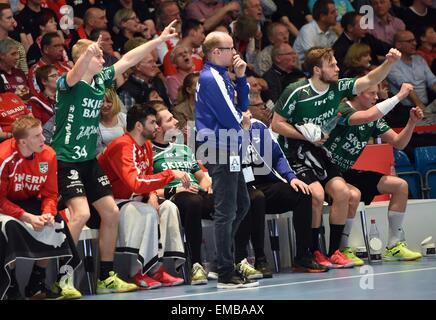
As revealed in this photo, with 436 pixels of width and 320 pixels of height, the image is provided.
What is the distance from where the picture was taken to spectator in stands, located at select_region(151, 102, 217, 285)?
8852 millimetres

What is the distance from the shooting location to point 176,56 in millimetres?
11570

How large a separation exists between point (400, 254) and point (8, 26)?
14.6ft

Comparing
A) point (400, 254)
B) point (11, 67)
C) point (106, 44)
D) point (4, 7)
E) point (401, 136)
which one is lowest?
point (400, 254)

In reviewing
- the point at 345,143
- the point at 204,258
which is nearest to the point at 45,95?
the point at 204,258

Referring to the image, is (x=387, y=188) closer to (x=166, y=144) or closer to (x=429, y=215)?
(x=429, y=215)

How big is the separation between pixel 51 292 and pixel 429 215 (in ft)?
13.7

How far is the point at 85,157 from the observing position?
837 cm

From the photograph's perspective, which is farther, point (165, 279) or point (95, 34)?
point (95, 34)

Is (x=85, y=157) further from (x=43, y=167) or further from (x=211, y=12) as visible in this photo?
(x=211, y=12)

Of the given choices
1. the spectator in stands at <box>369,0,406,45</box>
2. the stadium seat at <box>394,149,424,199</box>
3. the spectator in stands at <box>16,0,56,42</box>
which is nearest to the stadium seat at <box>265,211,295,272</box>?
the stadium seat at <box>394,149,424,199</box>

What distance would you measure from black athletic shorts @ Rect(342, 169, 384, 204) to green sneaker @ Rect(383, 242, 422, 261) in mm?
537

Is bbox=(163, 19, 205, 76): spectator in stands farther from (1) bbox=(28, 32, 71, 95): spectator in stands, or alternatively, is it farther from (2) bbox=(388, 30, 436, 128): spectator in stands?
(2) bbox=(388, 30, 436, 128): spectator in stands
